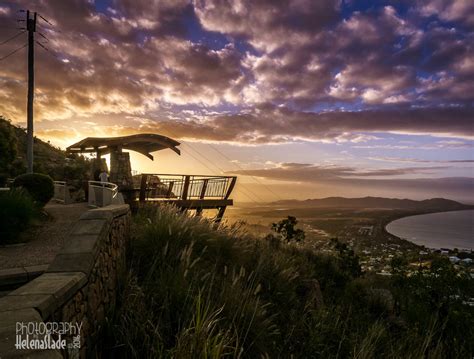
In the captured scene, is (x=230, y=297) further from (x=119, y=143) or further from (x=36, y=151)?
(x=36, y=151)

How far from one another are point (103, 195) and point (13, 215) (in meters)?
3.00

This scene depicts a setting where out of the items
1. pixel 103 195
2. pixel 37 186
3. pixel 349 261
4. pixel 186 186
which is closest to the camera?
pixel 103 195

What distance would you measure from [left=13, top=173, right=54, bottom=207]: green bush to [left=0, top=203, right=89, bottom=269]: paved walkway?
2169 millimetres

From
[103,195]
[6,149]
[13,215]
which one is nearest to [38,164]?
[6,149]

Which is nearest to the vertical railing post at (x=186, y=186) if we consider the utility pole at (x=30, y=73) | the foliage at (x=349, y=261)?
the foliage at (x=349, y=261)

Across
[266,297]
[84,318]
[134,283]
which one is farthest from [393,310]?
[84,318]

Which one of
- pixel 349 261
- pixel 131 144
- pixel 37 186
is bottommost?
pixel 349 261

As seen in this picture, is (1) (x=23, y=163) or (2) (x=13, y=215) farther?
(1) (x=23, y=163)

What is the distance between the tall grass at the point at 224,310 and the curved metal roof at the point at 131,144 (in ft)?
23.7

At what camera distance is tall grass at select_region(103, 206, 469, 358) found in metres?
4.20

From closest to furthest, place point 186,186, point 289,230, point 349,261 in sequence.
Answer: point 186,186 → point 349,261 → point 289,230

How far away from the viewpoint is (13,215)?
31.0 feet

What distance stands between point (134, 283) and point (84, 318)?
1.58m

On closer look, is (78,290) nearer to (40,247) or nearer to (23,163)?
(40,247)
